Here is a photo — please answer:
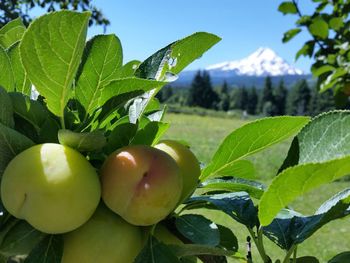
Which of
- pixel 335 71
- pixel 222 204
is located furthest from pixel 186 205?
pixel 335 71

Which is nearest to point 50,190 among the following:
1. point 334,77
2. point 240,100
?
point 334,77

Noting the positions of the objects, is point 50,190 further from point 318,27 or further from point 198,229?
point 318,27

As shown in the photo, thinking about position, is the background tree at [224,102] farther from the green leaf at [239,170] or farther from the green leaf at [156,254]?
the green leaf at [156,254]

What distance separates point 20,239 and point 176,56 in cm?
27

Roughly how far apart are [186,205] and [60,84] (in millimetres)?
217

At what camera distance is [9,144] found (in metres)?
0.48

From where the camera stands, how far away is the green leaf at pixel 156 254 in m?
0.47

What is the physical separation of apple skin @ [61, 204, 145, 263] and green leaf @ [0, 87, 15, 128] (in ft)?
0.44

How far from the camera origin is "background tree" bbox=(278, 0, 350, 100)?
2508 mm

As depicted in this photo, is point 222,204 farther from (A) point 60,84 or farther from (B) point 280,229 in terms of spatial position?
(A) point 60,84

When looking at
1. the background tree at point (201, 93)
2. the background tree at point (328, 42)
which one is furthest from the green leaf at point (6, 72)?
the background tree at point (201, 93)

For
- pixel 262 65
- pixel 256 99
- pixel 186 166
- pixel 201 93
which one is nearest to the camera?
pixel 186 166

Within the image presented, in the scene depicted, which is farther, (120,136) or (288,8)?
(288,8)

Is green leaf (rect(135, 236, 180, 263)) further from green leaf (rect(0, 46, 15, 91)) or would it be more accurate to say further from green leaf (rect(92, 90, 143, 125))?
green leaf (rect(0, 46, 15, 91))
